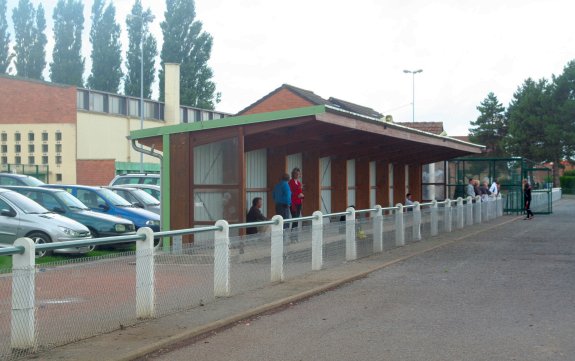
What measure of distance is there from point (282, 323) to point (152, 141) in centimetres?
912

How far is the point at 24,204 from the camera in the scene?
55.9 ft

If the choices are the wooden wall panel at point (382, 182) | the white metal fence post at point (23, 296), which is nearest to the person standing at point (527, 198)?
the wooden wall panel at point (382, 182)

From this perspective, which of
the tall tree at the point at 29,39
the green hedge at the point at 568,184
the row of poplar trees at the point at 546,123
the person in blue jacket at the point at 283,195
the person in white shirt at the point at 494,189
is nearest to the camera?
the person in blue jacket at the point at 283,195

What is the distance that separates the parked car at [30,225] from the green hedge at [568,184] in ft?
257

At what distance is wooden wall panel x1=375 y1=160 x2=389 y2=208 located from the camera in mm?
30391

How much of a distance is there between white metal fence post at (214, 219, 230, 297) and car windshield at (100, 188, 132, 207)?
34.4 ft

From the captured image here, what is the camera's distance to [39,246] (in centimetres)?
735

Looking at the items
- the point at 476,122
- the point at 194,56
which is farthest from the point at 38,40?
the point at 476,122

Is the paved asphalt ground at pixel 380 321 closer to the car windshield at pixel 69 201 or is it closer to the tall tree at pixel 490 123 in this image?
the car windshield at pixel 69 201

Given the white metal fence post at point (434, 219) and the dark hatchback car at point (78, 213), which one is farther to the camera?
the white metal fence post at point (434, 219)

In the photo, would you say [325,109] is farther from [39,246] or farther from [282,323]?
[39,246]

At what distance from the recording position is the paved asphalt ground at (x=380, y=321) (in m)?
7.73

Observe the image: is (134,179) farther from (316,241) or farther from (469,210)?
(316,241)

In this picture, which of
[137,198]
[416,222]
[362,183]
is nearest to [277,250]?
[416,222]
